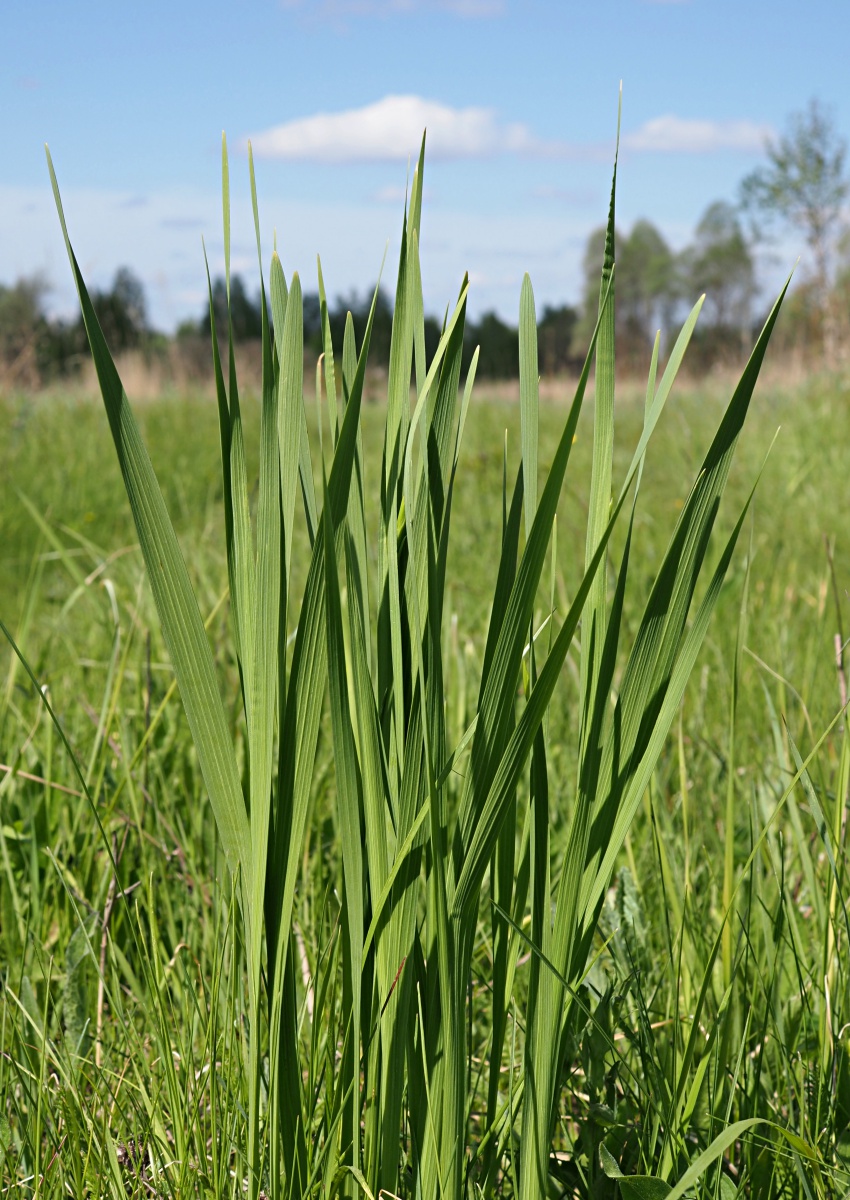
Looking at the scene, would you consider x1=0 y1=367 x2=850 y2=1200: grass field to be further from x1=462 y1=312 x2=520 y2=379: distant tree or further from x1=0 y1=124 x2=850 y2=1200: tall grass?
x1=462 y1=312 x2=520 y2=379: distant tree

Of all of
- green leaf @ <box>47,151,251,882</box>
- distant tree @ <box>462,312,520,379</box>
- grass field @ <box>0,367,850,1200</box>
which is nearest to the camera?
green leaf @ <box>47,151,251,882</box>

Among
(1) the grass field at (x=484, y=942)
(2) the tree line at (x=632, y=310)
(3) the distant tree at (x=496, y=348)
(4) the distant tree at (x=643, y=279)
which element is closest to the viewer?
(1) the grass field at (x=484, y=942)

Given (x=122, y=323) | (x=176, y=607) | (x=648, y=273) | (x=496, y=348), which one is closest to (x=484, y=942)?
(x=176, y=607)

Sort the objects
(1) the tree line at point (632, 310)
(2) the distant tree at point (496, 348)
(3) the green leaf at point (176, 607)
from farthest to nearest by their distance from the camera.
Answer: (2) the distant tree at point (496, 348)
(1) the tree line at point (632, 310)
(3) the green leaf at point (176, 607)

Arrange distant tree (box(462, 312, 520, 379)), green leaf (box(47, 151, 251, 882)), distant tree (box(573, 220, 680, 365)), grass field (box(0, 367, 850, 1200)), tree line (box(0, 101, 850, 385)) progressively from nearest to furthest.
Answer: green leaf (box(47, 151, 251, 882)) < grass field (box(0, 367, 850, 1200)) < tree line (box(0, 101, 850, 385)) < distant tree (box(462, 312, 520, 379)) < distant tree (box(573, 220, 680, 365))

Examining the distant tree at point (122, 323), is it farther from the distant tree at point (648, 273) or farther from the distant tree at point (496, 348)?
the distant tree at point (648, 273)

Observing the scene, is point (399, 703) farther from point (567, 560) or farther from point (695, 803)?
point (567, 560)

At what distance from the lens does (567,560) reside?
3.09m

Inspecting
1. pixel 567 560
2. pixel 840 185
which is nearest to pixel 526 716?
pixel 567 560

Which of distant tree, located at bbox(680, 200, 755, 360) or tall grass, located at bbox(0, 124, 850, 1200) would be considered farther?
distant tree, located at bbox(680, 200, 755, 360)

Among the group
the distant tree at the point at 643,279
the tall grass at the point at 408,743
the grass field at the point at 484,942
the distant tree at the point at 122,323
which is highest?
the distant tree at the point at 643,279

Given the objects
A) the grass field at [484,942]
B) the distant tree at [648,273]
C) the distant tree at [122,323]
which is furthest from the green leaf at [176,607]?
the distant tree at [648,273]

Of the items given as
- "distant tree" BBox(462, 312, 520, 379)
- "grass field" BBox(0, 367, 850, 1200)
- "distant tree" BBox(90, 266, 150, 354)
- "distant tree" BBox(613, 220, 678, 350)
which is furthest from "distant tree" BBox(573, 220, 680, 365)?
"grass field" BBox(0, 367, 850, 1200)

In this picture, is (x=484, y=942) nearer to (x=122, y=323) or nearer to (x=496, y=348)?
(x=122, y=323)
